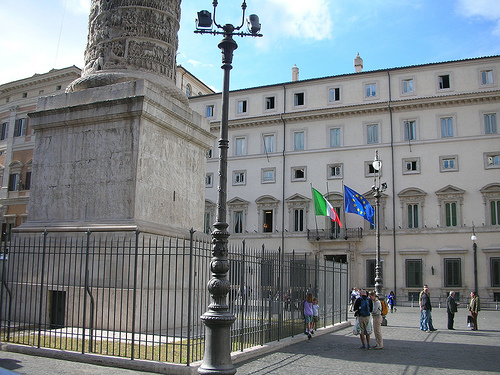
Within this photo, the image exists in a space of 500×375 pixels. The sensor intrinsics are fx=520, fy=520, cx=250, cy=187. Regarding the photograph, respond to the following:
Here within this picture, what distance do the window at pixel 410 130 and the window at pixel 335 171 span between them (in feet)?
16.9

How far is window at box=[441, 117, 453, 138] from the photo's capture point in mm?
36250

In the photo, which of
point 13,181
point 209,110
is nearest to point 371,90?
point 209,110

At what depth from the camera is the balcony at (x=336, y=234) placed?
37.2m

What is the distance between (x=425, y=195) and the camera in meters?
35.8

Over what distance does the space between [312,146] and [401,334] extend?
25.9 m

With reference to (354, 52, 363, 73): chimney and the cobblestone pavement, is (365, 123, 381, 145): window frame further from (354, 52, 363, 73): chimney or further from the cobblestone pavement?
the cobblestone pavement

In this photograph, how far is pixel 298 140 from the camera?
40.8 m

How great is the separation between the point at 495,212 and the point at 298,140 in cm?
1500

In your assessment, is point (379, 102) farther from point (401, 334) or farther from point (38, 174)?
point (38, 174)

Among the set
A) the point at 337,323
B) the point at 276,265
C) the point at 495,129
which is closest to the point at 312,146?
the point at 495,129

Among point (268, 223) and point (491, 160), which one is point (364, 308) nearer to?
point (491, 160)

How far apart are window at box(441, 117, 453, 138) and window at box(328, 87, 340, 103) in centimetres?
794

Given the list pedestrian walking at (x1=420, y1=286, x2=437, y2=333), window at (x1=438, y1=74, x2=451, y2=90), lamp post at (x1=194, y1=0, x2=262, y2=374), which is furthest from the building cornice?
lamp post at (x1=194, y1=0, x2=262, y2=374)

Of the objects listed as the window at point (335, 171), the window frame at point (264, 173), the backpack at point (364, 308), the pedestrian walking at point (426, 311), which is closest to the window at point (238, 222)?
the window frame at point (264, 173)
